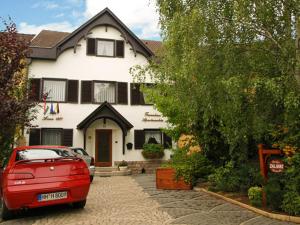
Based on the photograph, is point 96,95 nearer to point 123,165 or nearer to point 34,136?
point 34,136

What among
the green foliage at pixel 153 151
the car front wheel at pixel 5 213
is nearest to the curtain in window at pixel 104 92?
the green foliage at pixel 153 151

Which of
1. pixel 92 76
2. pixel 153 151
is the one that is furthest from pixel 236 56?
pixel 92 76

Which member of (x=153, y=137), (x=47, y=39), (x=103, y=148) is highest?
(x=47, y=39)

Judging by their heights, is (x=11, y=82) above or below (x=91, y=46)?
below

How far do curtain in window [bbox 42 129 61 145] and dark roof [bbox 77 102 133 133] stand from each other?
1.41 metres

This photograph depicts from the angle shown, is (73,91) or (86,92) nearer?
(73,91)

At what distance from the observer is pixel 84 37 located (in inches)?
862

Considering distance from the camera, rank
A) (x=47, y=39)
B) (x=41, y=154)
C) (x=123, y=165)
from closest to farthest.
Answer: (x=41, y=154) < (x=123, y=165) < (x=47, y=39)

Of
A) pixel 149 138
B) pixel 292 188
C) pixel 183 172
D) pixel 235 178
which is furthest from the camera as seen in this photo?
pixel 149 138

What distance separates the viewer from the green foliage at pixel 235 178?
31.3ft

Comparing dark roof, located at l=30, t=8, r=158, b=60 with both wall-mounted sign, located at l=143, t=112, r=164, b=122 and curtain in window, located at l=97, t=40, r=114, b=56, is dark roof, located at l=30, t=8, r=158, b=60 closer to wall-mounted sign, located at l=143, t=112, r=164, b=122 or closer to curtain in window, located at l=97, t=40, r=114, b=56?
curtain in window, located at l=97, t=40, r=114, b=56

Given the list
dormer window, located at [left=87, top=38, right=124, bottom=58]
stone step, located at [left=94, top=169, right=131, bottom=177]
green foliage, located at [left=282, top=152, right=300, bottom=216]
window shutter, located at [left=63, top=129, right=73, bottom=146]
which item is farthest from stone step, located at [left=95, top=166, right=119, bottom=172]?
green foliage, located at [left=282, top=152, right=300, bottom=216]

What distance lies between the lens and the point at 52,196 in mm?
7512

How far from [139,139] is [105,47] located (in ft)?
21.9
